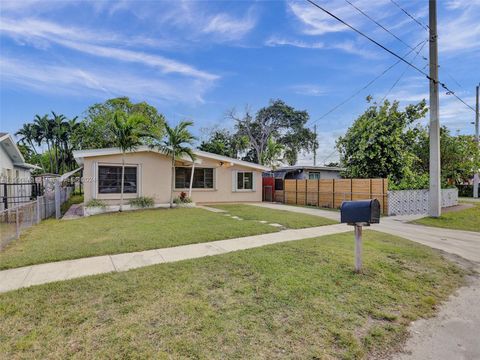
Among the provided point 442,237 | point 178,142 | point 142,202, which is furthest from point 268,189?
point 442,237

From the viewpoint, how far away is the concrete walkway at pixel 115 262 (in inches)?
163

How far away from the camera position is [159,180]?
48.1 feet

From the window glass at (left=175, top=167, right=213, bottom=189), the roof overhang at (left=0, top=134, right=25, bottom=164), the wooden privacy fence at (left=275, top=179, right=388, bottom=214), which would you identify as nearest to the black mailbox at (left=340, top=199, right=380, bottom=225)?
the wooden privacy fence at (left=275, top=179, right=388, bottom=214)

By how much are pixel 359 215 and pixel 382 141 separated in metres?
A: 12.5

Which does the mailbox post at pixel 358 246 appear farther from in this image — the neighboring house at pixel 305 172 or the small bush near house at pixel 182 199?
the neighboring house at pixel 305 172

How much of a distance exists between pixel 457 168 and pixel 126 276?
80.2 ft

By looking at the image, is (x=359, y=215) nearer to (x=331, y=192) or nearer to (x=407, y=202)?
(x=407, y=202)

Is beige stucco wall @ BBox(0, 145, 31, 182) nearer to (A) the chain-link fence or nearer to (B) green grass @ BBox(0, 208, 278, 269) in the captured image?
→ (A) the chain-link fence

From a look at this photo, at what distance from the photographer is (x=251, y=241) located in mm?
6703

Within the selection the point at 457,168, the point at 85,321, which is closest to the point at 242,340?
the point at 85,321

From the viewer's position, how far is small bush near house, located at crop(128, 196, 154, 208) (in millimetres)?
13281

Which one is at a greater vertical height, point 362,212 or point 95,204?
point 362,212

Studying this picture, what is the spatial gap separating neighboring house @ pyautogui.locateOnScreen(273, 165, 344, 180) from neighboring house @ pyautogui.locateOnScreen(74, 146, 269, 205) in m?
5.03

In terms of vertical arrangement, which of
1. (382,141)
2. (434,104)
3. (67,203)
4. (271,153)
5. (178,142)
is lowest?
(67,203)
